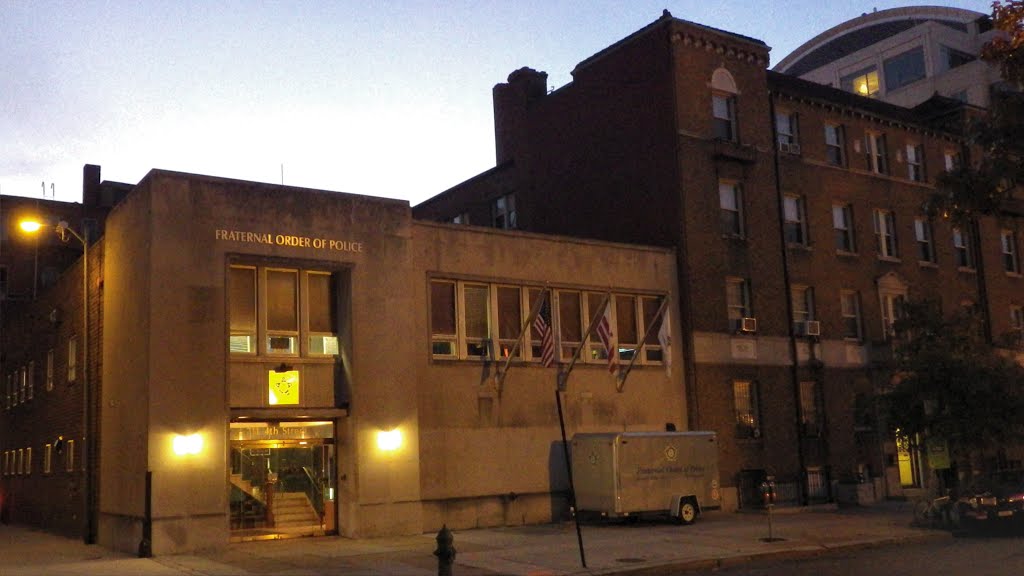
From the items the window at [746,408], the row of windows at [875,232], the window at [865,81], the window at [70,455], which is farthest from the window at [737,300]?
the window at [865,81]

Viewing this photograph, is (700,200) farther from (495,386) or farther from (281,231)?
(281,231)

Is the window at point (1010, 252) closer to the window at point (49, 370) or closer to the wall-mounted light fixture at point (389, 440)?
the wall-mounted light fixture at point (389, 440)

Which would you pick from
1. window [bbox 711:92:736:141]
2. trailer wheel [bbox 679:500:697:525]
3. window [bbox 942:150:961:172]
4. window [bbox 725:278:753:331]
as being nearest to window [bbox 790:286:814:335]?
window [bbox 725:278:753:331]

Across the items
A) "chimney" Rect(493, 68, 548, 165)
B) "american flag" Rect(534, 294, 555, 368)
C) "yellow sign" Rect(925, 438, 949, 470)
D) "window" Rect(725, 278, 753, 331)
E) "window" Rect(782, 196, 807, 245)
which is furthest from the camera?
"chimney" Rect(493, 68, 548, 165)

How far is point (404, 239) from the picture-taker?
27344 mm

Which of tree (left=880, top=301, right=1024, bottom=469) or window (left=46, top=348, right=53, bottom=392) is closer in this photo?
tree (left=880, top=301, right=1024, bottom=469)

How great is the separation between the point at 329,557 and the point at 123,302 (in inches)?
328

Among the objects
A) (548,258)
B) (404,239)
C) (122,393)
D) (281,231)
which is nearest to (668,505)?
(548,258)

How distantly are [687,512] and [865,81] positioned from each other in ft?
199

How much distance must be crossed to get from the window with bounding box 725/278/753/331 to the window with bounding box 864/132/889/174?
8.33m

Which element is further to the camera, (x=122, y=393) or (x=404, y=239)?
(x=404, y=239)

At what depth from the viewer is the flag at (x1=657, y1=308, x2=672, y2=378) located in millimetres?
31219

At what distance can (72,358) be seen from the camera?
30547mm

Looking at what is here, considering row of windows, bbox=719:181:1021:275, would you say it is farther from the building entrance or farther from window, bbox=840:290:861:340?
the building entrance
